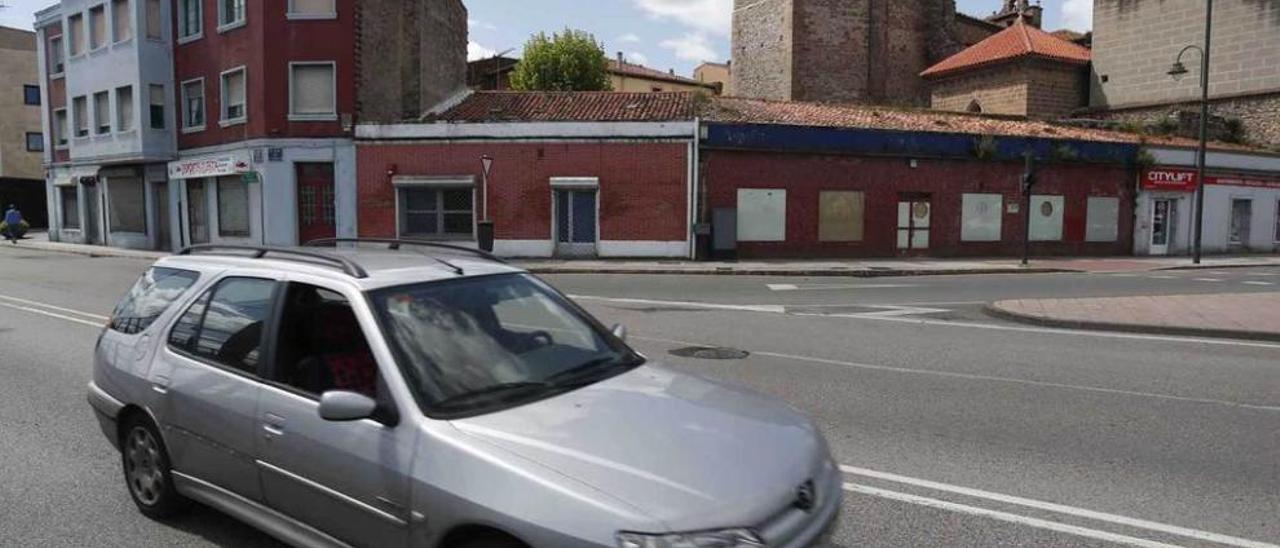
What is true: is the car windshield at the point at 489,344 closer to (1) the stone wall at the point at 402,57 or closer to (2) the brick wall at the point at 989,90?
(1) the stone wall at the point at 402,57

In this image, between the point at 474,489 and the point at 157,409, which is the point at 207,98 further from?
the point at 474,489

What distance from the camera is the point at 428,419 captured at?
296 centimetres

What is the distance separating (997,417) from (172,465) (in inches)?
228

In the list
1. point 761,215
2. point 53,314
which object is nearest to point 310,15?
point 761,215

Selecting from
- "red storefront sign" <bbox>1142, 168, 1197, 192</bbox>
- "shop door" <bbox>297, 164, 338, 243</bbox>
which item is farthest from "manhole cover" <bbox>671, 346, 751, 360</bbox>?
"red storefront sign" <bbox>1142, 168, 1197, 192</bbox>

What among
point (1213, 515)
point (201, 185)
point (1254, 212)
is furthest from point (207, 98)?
point (1254, 212)

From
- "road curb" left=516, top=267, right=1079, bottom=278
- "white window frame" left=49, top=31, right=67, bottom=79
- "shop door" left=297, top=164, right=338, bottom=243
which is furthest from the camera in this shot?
"white window frame" left=49, top=31, right=67, bottom=79

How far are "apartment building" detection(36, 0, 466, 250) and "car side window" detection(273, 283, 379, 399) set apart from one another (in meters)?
24.0

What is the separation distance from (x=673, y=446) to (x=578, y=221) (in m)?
22.8

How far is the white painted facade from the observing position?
30.0 meters

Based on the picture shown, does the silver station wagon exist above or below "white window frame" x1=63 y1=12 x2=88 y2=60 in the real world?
below

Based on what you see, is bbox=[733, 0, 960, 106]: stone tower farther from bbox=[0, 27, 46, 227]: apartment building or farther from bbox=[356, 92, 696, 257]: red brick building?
bbox=[0, 27, 46, 227]: apartment building

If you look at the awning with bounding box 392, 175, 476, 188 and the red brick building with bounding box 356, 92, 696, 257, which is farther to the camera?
the awning with bounding box 392, 175, 476, 188

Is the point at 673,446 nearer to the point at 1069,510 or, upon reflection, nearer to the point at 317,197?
the point at 1069,510
